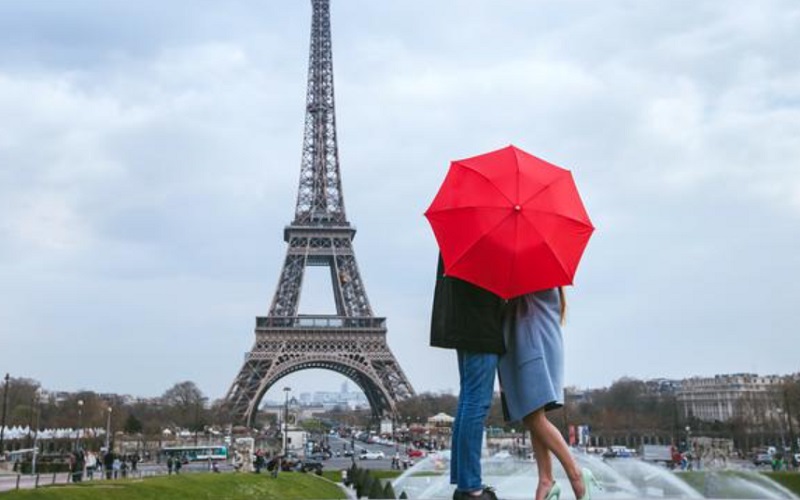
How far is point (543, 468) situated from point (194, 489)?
17.5 m

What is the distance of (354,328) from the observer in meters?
63.0

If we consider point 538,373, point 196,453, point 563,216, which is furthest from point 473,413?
point 196,453

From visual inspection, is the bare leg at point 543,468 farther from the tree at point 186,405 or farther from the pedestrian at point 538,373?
the tree at point 186,405

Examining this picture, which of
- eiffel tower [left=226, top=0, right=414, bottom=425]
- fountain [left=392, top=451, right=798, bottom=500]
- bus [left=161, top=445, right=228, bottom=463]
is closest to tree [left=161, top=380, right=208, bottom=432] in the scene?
eiffel tower [left=226, top=0, right=414, bottom=425]

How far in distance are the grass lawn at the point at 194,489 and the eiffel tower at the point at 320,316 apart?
32332 mm

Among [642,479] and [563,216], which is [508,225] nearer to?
[563,216]

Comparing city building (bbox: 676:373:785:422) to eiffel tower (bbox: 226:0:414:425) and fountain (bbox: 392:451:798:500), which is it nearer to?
eiffel tower (bbox: 226:0:414:425)

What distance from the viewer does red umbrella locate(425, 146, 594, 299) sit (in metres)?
4.66

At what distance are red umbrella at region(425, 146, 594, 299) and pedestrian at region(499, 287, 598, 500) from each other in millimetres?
265

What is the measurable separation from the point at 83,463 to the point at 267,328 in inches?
1321

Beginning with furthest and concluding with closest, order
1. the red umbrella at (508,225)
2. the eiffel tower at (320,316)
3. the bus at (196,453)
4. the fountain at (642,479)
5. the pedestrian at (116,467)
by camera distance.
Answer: the eiffel tower at (320,316) → the bus at (196,453) → the pedestrian at (116,467) → the fountain at (642,479) → the red umbrella at (508,225)

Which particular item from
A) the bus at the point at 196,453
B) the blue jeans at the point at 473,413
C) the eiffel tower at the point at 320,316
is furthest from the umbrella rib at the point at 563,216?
the eiffel tower at the point at 320,316

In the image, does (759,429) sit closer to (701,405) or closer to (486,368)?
(701,405)

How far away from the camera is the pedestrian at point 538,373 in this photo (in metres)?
4.79
